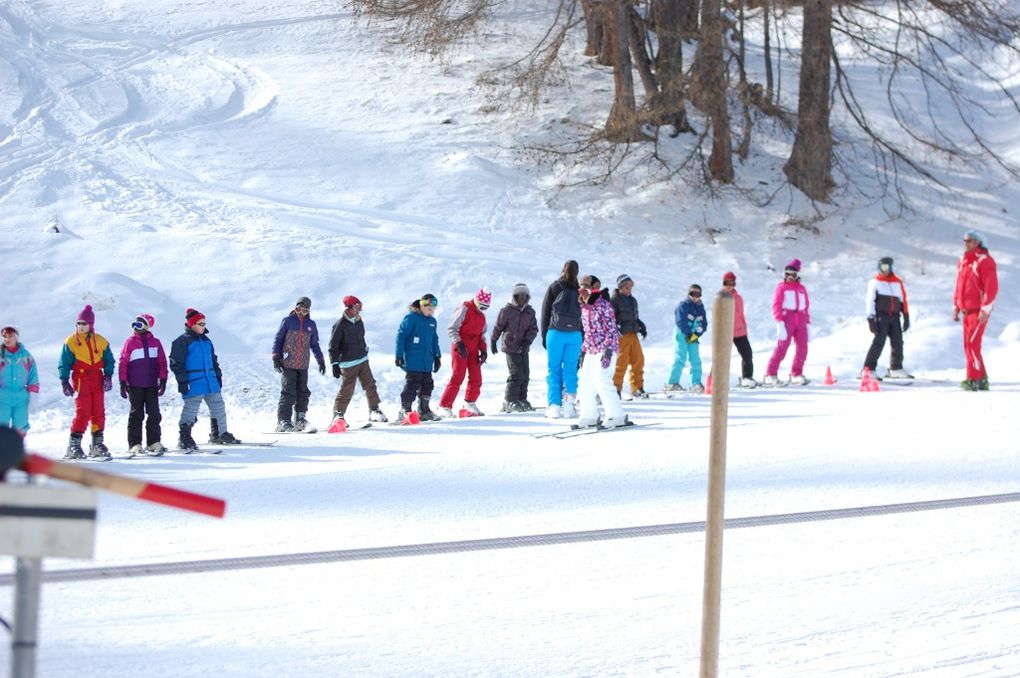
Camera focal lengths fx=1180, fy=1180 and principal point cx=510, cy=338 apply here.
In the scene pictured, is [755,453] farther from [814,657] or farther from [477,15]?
[477,15]

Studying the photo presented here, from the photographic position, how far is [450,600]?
6051 millimetres

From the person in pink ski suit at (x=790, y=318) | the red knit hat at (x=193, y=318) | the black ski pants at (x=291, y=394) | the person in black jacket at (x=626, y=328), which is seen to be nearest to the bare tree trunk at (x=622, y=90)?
the person in pink ski suit at (x=790, y=318)

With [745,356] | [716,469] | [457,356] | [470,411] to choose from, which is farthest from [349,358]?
[716,469]

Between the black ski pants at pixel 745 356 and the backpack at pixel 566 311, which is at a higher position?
the backpack at pixel 566 311

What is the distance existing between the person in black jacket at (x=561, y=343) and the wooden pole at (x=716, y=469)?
9.00 meters

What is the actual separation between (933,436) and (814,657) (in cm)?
576

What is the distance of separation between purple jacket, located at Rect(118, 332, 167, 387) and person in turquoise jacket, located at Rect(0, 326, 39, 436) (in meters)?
0.88

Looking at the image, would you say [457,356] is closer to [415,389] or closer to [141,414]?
[415,389]

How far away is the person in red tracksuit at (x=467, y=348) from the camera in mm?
13805

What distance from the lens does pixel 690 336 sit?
1538 centimetres

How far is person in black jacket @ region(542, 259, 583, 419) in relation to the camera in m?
13.0

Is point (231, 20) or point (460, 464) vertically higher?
point (231, 20)

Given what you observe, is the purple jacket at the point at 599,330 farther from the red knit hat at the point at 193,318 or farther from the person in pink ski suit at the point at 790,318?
the person in pink ski suit at the point at 790,318

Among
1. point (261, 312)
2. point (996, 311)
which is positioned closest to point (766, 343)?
point (996, 311)
